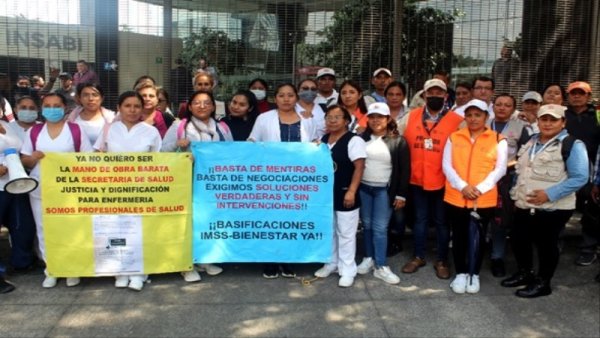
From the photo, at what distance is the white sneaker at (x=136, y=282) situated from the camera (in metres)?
4.69

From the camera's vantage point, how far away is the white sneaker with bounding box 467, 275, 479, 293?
4695mm

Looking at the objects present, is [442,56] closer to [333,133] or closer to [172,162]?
[333,133]

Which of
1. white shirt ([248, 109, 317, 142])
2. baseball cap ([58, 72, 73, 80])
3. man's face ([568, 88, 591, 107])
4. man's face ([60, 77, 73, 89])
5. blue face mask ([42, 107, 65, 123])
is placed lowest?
white shirt ([248, 109, 317, 142])

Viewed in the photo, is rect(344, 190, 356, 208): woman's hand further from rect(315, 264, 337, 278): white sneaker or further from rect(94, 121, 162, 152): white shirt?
rect(94, 121, 162, 152): white shirt

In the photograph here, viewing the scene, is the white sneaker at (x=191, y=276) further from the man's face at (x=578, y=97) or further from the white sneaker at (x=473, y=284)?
the man's face at (x=578, y=97)

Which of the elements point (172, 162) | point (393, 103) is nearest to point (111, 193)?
point (172, 162)

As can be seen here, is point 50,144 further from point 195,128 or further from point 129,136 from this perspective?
point 195,128

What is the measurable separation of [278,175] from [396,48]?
361 cm

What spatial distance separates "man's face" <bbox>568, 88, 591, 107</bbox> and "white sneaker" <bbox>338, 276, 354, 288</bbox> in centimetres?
278

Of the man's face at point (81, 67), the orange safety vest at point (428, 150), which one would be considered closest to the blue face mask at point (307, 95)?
the orange safety vest at point (428, 150)

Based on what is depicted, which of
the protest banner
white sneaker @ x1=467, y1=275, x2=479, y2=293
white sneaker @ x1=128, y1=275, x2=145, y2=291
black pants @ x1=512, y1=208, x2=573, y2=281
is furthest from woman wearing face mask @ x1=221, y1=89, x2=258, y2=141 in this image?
black pants @ x1=512, y1=208, x2=573, y2=281

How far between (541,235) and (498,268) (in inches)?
27.5

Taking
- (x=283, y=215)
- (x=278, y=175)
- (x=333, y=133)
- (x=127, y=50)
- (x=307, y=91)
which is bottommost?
(x=283, y=215)

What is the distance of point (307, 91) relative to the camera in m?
5.46
